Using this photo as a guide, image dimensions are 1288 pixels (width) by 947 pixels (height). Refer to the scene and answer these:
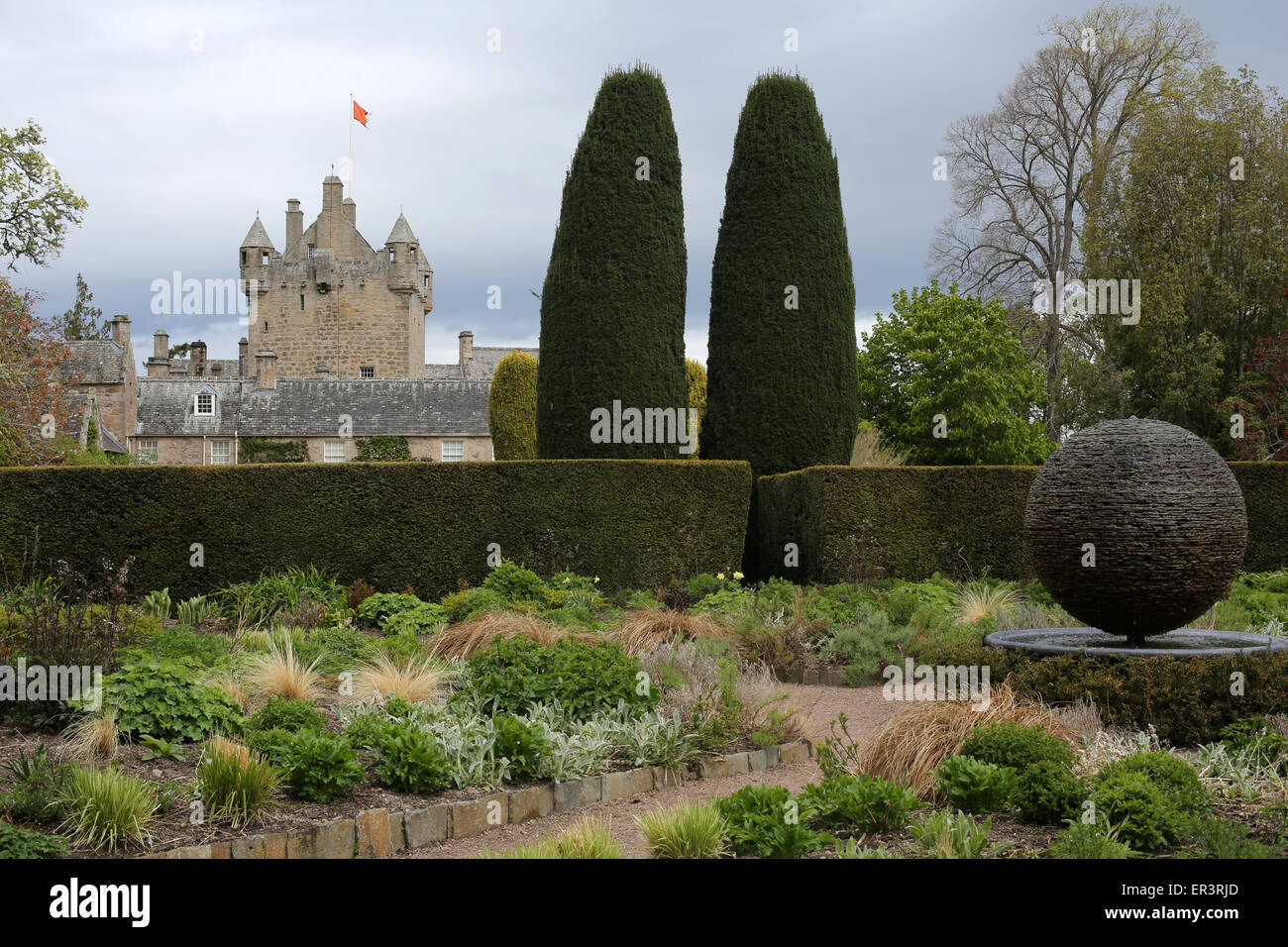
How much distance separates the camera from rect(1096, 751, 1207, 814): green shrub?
4793 mm

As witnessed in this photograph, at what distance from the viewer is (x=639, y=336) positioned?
1540cm

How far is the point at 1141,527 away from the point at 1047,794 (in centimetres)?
322

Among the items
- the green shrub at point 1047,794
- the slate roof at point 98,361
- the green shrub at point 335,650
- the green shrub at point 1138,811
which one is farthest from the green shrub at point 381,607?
the slate roof at point 98,361

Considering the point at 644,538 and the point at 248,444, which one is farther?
the point at 248,444

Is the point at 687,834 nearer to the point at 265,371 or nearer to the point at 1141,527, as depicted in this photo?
the point at 1141,527

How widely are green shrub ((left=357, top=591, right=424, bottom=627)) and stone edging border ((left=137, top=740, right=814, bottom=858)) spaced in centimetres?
561

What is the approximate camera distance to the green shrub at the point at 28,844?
398 cm

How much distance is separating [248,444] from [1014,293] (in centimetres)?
Answer: 2719

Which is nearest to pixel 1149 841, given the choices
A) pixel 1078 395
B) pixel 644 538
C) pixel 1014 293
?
pixel 644 538

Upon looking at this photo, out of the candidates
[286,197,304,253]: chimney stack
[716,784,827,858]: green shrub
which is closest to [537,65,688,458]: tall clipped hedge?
[716,784,827,858]: green shrub

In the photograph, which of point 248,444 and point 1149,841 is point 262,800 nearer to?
point 1149,841

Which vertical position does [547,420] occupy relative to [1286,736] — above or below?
above

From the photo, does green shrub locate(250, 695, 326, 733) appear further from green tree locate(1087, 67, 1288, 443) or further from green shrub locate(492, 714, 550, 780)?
green tree locate(1087, 67, 1288, 443)

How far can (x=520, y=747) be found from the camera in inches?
224
